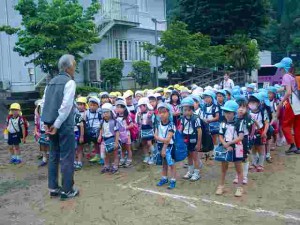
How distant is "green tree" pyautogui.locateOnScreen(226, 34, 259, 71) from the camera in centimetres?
2795

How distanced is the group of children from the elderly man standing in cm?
154

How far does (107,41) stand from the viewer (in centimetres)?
2511

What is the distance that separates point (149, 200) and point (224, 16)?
84.9 feet

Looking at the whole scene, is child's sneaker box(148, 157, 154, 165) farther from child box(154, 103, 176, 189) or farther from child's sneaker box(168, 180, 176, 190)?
child's sneaker box(168, 180, 176, 190)

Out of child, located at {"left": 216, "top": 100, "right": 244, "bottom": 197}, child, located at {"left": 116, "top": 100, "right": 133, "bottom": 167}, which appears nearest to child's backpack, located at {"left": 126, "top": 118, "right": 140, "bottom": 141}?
child, located at {"left": 116, "top": 100, "right": 133, "bottom": 167}

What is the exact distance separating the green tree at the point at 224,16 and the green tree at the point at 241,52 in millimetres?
1925

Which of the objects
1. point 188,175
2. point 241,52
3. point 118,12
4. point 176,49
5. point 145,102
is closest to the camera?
point 188,175

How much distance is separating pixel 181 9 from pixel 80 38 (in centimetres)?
1659

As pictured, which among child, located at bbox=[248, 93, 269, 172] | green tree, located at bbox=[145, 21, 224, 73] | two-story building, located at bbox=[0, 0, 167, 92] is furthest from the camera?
green tree, located at bbox=[145, 21, 224, 73]

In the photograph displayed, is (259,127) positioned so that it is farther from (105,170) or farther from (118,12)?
(118,12)

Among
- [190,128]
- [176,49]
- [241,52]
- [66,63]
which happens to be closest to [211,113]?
[190,128]

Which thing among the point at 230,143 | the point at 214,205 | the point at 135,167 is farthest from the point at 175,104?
the point at 214,205

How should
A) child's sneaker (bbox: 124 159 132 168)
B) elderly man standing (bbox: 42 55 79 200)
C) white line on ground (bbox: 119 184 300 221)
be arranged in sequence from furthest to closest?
child's sneaker (bbox: 124 159 132 168)
elderly man standing (bbox: 42 55 79 200)
white line on ground (bbox: 119 184 300 221)

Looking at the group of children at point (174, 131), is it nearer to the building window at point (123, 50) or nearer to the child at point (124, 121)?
the child at point (124, 121)
